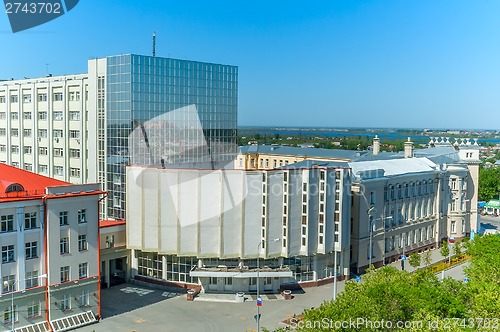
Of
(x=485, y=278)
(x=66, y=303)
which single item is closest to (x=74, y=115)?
(x=66, y=303)

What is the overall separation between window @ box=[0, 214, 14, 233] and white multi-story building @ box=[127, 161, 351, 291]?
47.4 ft

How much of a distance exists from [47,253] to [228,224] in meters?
16.5

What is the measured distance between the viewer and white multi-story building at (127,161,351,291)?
49000 mm

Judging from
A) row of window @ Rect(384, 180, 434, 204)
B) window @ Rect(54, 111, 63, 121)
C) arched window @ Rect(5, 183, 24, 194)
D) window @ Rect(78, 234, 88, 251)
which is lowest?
window @ Rect(78, 234, 88, 251)

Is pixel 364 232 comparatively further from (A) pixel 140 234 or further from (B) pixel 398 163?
(A) pixel 140 234

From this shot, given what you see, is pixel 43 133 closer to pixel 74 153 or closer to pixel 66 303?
pixel 74 153

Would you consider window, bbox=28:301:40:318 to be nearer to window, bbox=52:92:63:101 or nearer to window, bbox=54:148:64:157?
window, bbox=54:148:64:157

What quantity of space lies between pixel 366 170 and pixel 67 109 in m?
36.6

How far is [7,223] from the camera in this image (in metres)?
37.6

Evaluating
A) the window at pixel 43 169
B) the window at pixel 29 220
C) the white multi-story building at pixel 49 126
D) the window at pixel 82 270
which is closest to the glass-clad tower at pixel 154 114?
the white multi-story building at pixel 49 126

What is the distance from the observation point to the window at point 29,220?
38.5m

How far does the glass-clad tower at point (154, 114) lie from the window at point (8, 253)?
22.0 meters

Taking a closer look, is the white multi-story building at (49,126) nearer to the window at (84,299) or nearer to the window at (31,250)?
the window at (84,299)

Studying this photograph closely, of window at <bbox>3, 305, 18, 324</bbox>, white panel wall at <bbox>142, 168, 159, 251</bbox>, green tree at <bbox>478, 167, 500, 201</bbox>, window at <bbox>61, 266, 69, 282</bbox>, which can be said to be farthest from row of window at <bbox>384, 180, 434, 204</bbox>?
green tree at <bbox>478, 167, 500, 201</bbox>
